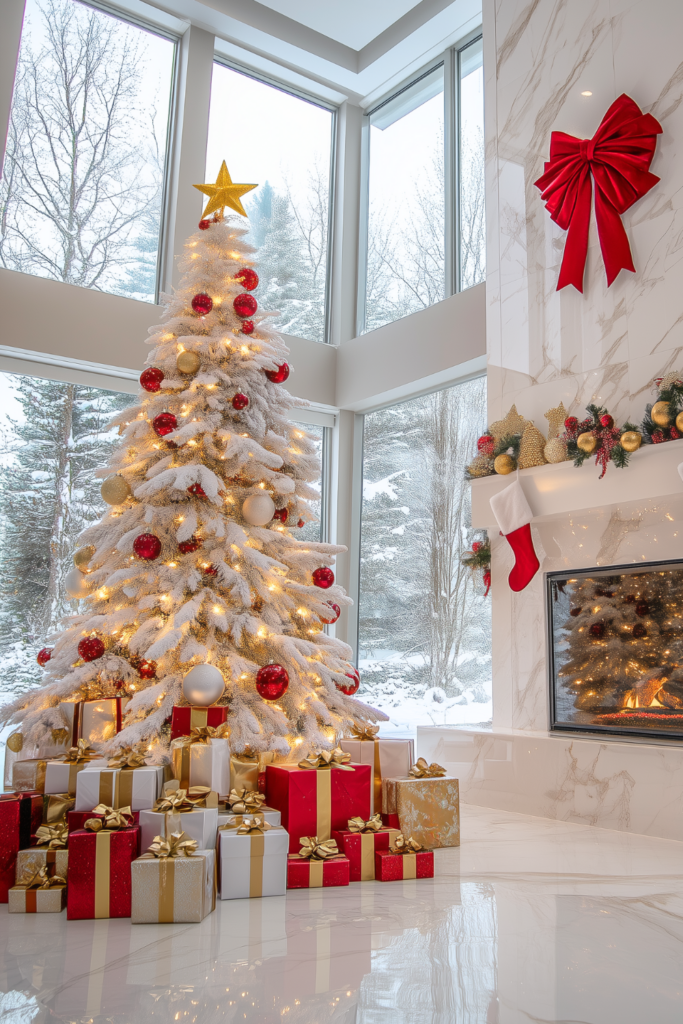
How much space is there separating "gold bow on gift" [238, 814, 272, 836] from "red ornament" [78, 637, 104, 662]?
3.19 ft


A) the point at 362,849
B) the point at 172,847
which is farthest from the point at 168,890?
the point at 362,849

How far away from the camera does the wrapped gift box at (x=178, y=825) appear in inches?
75.4

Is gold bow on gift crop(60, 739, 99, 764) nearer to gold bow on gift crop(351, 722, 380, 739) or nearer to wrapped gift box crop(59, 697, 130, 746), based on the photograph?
wrapped gift box crop(59, 697, 130, 746)

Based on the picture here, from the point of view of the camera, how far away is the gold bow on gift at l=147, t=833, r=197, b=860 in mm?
1771

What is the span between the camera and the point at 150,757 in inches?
92.5

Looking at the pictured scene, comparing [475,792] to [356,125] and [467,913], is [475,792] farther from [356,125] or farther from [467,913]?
[356,125]

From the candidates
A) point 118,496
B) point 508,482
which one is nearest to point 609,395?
Answer: point 508,482

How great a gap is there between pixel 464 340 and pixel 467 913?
3.40 metres

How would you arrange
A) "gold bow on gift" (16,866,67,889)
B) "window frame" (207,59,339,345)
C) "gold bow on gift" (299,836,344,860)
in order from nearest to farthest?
"gold bow on gift" (16,866,67,889) < "gold bow on gift" (299,836,344,860) < "window frame" (207,59,339,345)

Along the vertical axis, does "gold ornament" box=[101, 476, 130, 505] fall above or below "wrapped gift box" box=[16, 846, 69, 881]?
above

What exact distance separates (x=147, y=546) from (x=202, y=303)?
1.04 meters

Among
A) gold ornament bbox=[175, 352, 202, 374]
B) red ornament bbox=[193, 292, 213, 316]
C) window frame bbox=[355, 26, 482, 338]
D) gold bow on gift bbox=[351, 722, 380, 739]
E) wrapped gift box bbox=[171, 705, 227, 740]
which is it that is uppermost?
window frame bbox=[355, 26, 482, 338]

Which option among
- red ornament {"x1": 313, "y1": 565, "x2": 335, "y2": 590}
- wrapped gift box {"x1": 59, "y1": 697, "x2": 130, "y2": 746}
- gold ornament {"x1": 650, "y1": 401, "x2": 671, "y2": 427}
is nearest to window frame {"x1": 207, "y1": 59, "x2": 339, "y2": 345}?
red ornament {"x1": 313, "y1": 565, "x2": 335, "y2": 590}

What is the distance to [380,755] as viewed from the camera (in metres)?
2.62
